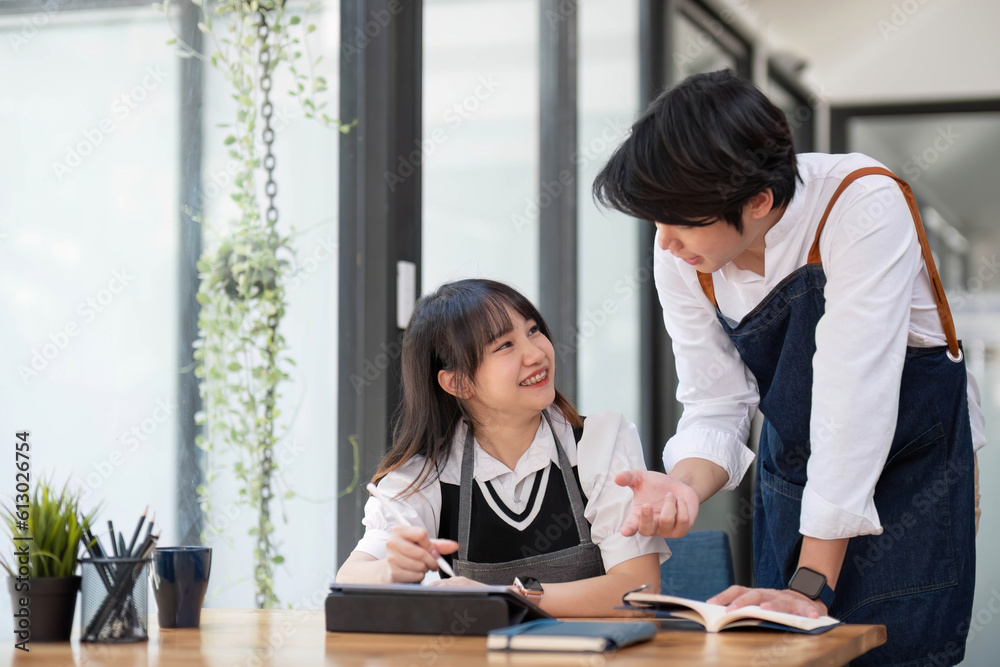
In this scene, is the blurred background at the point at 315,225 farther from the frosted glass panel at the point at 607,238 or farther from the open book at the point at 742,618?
the open book at the point at 742,618

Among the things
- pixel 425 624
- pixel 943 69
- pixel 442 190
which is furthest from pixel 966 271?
pixel 425 624

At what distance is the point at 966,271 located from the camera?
14.7ft

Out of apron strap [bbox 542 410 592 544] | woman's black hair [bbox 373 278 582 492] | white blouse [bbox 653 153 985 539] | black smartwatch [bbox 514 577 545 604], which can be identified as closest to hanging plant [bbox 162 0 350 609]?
woman's black hair [bbox 373 278 582 492]

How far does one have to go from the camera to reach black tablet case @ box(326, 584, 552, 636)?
3.63 ft

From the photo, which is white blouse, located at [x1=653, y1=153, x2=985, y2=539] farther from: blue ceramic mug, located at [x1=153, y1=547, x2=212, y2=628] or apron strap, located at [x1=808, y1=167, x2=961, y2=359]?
blue ceramic mug, located at [x1=153, y1=547, x2=212, y2=628]

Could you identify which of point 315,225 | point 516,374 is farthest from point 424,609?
point 315,225

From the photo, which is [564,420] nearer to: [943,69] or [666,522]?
[666,522]

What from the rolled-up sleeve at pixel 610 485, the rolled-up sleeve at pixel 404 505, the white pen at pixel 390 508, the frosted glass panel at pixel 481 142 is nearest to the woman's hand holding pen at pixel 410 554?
the white pen at pixel 390 508

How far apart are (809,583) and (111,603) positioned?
33.0 inches

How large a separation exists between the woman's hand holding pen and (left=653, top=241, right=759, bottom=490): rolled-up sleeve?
0.48m

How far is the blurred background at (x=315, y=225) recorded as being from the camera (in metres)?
1.49

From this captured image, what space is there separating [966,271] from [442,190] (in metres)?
2.83

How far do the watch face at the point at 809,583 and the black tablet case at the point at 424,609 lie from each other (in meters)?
0.35

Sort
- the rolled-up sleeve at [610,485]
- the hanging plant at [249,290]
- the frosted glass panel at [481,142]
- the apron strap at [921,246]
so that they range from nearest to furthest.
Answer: the apron strap at [921,246] → the rolled-up sleeve at [610,485] → the hanging plant at [249,290] → the frosted glass panel at [481,142]
